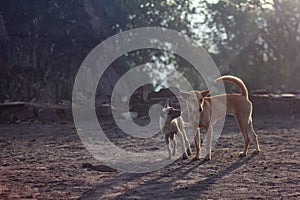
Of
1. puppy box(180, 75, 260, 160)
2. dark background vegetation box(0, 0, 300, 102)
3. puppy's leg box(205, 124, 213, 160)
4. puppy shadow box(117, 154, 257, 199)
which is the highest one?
dark background vegetation box(0, 0, 300, 102)

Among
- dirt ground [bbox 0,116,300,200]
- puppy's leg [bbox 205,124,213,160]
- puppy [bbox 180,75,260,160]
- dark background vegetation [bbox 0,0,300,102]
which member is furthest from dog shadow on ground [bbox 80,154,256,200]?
dark background vegetation [bbox 0,0,300,102]

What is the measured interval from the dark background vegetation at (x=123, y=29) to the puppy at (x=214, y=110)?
29.1ft

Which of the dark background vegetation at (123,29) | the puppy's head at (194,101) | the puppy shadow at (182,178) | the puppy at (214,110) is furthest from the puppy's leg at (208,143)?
the dark background vegetation at (123,29)

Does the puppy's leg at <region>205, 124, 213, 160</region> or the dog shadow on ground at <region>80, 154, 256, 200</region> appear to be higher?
the puppy's leg at <region>205, 124, 213, 160</region>

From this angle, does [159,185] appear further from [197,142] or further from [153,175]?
[197,142]

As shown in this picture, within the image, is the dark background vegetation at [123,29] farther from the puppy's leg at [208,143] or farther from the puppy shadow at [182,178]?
the puppy shadow at [182,178]

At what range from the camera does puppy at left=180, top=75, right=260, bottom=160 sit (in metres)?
7.34

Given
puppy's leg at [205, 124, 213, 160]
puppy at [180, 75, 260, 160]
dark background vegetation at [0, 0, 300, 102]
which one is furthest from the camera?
dark background vegetation at [0, 0, 300, 102]

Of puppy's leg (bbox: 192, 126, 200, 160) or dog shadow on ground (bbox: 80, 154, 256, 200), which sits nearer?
dog shadow on ground (bbox: 80, 154, 256, 200)

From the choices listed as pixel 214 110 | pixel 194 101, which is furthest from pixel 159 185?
pixel 214 110

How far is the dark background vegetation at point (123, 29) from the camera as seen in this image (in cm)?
1590

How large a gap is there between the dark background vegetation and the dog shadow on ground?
1006cm

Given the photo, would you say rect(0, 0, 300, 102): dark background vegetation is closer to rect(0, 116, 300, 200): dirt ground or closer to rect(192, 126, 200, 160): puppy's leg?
rect(0, 116, 300, 200): dirt ground

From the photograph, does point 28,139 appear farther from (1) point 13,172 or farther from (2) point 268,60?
(2) point 268,60
